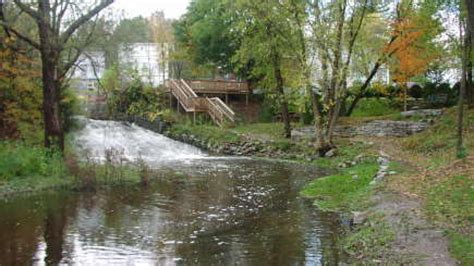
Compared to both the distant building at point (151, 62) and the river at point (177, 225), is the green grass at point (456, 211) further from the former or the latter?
the distant building at point (151, 62)

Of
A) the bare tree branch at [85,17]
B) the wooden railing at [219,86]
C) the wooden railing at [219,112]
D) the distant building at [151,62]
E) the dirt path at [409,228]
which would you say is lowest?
the dirt path at [409,228]

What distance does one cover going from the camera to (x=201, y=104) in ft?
118

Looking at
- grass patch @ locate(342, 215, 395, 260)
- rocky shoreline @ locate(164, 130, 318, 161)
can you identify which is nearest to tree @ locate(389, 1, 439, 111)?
rocky shoreline @ locate(164, 130, 318, 161)

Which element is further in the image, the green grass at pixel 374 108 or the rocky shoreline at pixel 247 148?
the green grass at pixel 374 108

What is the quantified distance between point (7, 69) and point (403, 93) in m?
25.6

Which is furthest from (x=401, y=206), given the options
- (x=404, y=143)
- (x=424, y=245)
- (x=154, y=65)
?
(x=154, y=65)

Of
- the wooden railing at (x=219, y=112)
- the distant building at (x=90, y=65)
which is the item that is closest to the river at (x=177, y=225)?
the distant building at (x=90, y=65)

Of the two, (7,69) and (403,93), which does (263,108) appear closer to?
(403,93)

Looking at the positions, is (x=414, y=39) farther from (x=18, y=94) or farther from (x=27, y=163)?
(x=27, y=163)

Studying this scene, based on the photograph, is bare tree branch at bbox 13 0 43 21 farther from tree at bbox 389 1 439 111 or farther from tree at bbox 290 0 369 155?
tree at bbox 389 1 439 111

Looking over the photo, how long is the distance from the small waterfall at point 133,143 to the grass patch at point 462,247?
55.0 feet

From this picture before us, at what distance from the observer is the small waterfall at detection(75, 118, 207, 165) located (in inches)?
1030

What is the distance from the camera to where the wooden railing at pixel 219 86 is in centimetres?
3892

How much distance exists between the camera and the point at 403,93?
36031 millimetres
